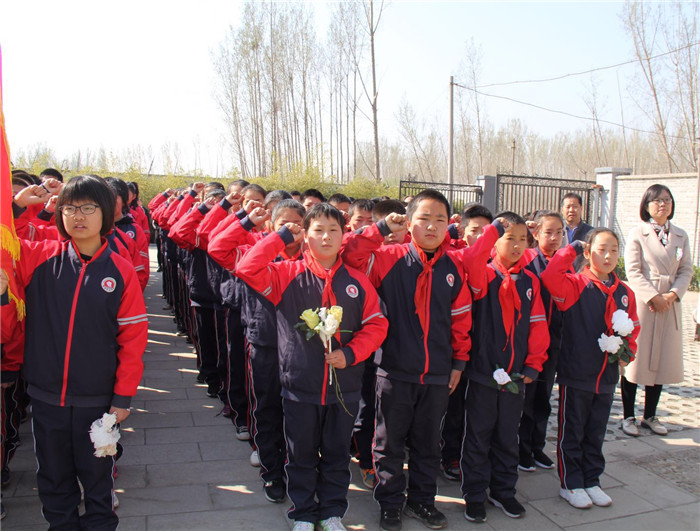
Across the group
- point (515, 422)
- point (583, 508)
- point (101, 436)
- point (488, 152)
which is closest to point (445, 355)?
point (515, 422)

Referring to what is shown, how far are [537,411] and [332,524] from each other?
189cm

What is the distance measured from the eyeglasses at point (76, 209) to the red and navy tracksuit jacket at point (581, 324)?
280cm

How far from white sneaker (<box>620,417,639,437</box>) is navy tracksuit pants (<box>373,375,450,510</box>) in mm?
2338

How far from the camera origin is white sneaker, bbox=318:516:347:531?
3.17 m

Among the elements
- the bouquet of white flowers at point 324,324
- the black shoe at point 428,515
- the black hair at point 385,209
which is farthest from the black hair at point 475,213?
the black shoe at point 428,515

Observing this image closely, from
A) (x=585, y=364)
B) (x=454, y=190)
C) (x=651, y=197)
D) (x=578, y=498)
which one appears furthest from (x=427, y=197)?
(x=454, y=190)

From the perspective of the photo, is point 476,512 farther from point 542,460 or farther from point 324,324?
point 324,324

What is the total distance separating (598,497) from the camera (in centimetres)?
375

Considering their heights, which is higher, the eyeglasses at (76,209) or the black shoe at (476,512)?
the eyeglasses at (76,209)

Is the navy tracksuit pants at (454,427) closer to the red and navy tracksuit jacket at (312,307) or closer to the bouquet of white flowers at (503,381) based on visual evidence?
the bouquet of white flowers at (503,381)

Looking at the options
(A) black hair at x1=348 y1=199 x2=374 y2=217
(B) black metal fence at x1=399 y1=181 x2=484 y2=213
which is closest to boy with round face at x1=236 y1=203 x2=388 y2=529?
(A) black hair at x1=348 y1=199 x2=374 y2=217

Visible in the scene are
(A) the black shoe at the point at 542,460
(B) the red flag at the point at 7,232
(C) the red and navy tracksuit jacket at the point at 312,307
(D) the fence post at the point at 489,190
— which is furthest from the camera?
(D) the fence post at the point at 489,190

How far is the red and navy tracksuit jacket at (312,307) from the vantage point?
317 cm

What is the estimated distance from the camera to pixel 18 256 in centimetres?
277
